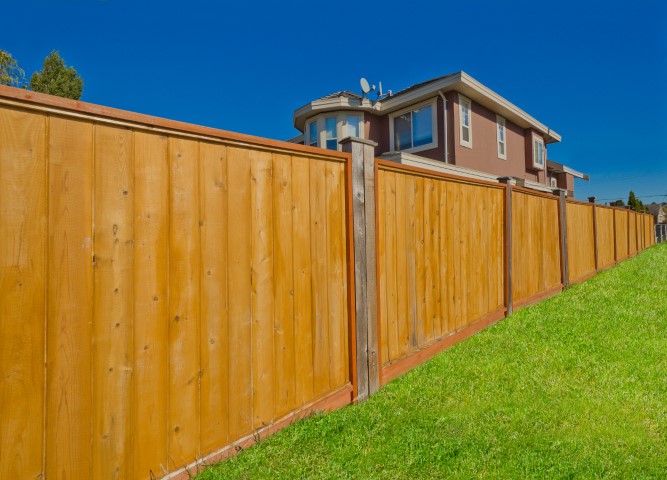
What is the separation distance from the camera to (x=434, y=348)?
4336mm

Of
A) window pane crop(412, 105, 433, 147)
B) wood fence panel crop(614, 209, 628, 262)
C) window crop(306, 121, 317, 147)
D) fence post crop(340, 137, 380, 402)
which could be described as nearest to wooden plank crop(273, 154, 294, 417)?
fence post crop(340, 137, 380, 402)

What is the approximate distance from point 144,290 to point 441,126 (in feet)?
47.1

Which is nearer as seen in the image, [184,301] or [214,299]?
[184,301]

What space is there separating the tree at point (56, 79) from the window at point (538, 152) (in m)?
26.2

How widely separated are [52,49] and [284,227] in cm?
2967

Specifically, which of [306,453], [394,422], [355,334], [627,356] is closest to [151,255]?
[306,453]

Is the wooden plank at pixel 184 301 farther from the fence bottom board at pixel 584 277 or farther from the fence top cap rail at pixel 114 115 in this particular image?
the fence bottom board at pixel 584 277


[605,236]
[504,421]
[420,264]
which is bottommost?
[504,421]

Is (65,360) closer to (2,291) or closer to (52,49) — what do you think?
(2,291)

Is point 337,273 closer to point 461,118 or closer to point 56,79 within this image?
point 461,118

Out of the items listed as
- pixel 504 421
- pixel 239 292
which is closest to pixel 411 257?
pixel 504 421

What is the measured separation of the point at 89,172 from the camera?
1829 mm

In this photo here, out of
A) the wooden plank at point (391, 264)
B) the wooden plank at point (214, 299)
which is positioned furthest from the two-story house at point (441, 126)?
the wooden plank at point (214, 299)

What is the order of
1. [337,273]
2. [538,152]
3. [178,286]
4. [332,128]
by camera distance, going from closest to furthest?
[178,286]
[337,273]
[332,128]
[538,152]
